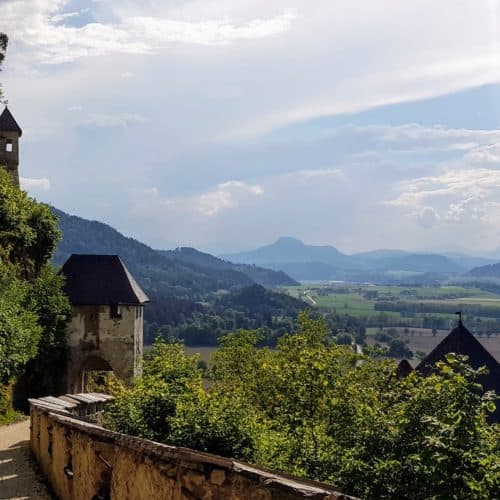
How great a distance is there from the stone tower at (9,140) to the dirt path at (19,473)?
3277 cm

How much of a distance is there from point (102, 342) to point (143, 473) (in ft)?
103

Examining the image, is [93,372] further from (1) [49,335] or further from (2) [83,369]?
(1) [49,335]

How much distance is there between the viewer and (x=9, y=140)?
171 ft

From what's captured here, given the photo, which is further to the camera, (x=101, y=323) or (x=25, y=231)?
(x=101, y=323)

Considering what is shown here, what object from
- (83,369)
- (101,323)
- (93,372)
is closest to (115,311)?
(101,323)

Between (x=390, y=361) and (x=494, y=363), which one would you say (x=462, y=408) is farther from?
(x=494, y=363)

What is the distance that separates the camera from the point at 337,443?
1556 cm

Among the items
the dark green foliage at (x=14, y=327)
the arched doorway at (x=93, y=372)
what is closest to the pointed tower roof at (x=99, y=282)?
the arched doorway at (x=93, y=372)

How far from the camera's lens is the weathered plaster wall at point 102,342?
4009 centimetres

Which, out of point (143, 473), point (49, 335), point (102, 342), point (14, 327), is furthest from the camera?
point (102, 342)

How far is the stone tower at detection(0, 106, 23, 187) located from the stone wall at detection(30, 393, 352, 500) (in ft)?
129

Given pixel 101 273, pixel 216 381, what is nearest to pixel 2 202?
pixel 101 273

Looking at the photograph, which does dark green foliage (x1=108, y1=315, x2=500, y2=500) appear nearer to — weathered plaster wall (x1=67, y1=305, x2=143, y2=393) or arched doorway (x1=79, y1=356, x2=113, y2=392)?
weathered plaster wall (x1=67, y1=305, x2=143, y2=393)

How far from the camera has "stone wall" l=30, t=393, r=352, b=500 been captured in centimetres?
787
